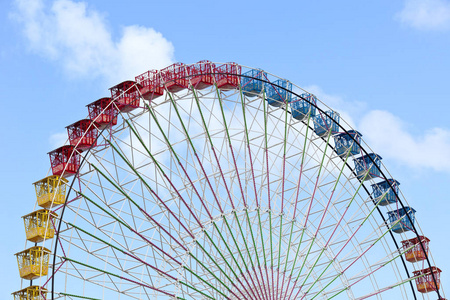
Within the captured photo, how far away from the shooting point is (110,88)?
1480 inches

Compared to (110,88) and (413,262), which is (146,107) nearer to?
(110,88)

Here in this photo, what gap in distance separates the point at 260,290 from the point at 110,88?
11539 millimetres

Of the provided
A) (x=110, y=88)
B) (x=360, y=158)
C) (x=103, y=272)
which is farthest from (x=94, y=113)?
(x=360, y=158)

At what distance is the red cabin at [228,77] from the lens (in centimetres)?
3739

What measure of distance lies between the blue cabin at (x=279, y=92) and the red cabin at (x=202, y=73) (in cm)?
289

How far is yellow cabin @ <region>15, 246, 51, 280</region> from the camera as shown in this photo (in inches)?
1337

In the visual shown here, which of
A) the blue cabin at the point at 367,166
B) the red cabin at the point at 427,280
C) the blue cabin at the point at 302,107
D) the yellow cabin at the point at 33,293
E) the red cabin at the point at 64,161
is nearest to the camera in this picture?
the yellow cabin at the point at 33,293

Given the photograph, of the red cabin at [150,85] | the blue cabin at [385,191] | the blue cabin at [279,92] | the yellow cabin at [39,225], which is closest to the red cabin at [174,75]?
the red cabin at [150,85]

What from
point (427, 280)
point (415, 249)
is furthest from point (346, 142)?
point (427, 280)

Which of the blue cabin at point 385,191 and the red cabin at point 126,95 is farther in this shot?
the blue cabin at point 385,191

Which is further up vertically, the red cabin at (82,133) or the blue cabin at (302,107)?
the blue cabin at (302,107)

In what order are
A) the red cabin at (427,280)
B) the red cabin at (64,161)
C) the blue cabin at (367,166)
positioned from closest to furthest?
the red cabin at (64,161) → the red cabin at (427,280) → the blue cabin at (367,166)

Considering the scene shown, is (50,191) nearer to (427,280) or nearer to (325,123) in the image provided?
(325,123)

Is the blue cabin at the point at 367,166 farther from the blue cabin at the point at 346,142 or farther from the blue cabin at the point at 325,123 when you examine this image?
the blue cabin at the point at 325,123
